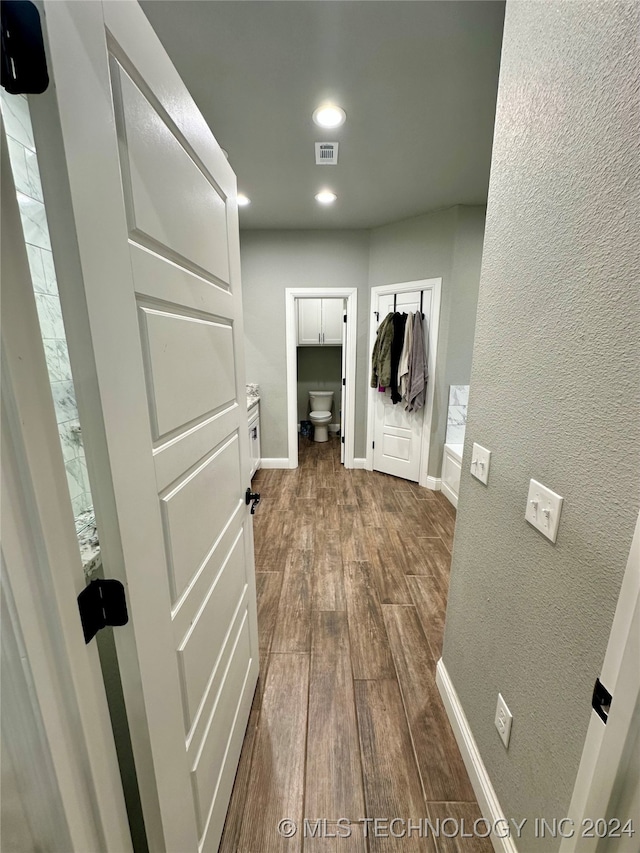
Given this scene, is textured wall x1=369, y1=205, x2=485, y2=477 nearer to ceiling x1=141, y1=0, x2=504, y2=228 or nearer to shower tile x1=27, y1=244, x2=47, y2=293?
ceiling x1=141, y1=0, x2=504, y2=228

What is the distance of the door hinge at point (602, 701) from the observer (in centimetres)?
54

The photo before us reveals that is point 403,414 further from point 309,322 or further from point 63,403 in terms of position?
point 63,403

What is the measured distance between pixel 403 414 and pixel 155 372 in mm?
3231

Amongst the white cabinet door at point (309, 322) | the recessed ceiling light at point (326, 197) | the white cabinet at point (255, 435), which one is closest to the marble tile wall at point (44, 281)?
the recessed ceiling light at point (326, 197)

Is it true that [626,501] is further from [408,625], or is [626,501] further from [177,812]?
[408,625]

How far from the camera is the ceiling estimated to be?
131 cm

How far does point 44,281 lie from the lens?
2.38ft

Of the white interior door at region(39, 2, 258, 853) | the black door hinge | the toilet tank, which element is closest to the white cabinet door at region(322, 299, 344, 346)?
the toilet tank

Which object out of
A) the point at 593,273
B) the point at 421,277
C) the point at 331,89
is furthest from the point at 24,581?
the point at 421,277

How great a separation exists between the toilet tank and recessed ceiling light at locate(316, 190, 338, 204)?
2868 millimetres

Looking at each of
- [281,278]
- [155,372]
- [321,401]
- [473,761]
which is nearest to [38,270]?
[155,372]

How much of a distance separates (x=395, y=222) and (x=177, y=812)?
4102 millimetres

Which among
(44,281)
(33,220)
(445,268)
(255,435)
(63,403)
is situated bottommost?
(255,435)

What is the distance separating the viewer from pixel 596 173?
0.64 meters
